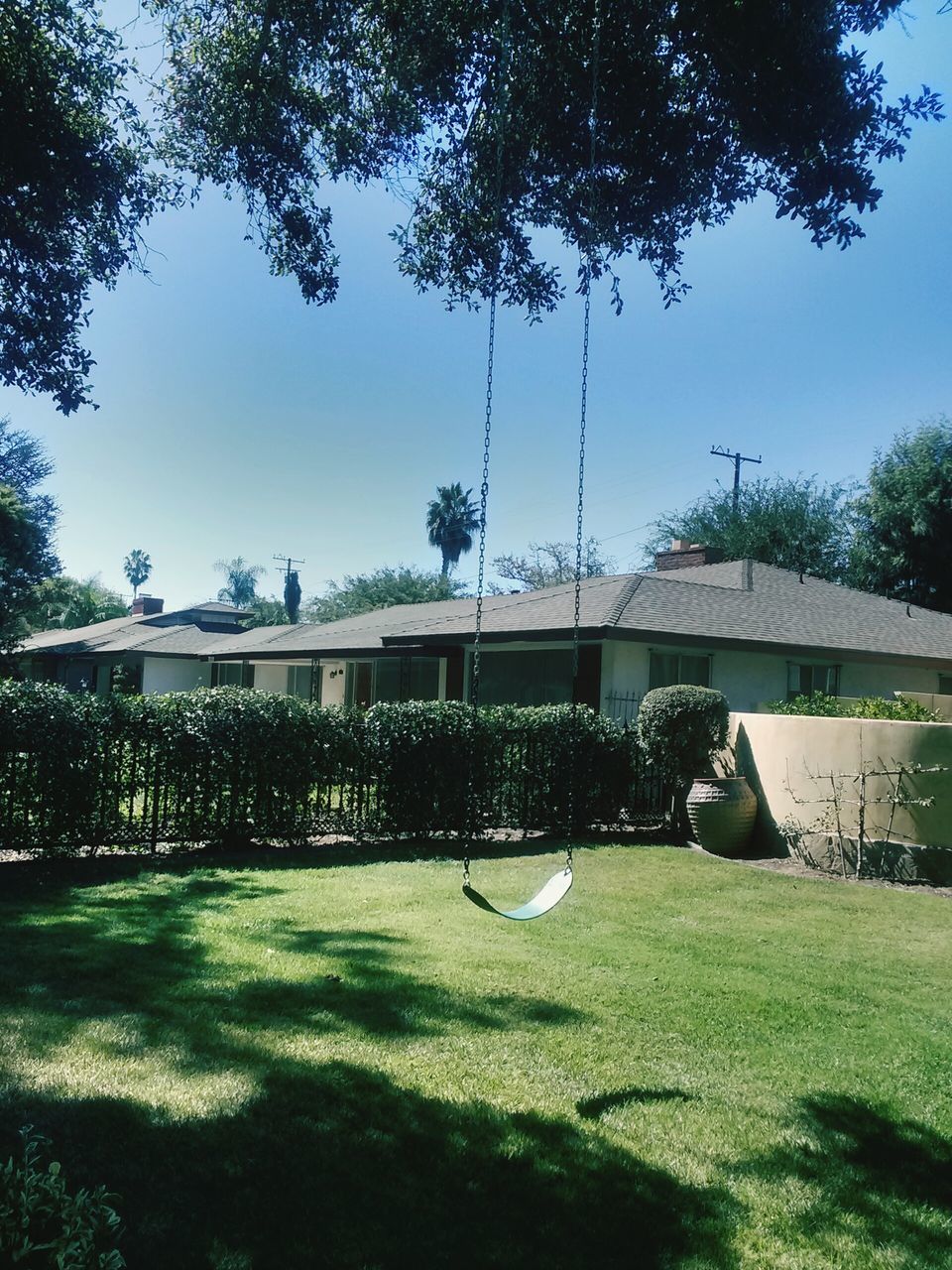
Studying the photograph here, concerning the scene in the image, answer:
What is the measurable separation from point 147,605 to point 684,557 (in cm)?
3221

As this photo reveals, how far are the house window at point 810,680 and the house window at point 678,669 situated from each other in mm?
2134

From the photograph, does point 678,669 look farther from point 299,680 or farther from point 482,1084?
point 299,680

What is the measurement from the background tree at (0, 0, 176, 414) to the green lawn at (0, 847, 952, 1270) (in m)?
4.54

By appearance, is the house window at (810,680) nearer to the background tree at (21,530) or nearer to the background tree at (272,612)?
the background tree at (21,530)

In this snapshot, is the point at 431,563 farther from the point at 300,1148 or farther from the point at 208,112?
the point at 300,1148

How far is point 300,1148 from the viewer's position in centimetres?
333

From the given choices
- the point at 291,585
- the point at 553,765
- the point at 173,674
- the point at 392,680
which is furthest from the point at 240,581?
the point at 553,765

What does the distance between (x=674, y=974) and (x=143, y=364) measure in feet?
29.6

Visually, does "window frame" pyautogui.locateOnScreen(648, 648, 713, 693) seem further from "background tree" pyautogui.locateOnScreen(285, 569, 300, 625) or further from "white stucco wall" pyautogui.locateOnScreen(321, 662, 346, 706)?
"background tree" pyautogui.locateOnScreen(285, 569, 300, 625)

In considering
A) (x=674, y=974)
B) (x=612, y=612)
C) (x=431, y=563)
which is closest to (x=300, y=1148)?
(x=674, y=974)

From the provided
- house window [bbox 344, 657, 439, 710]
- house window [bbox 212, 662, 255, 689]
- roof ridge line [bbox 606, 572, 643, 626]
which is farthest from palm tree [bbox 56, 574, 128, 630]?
roof ridge line [bbox 606, 572, 643, 626]

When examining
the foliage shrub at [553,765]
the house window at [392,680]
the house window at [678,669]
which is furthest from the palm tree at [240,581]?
the foliage shrub at [553,765]

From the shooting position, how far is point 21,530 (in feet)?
83.8

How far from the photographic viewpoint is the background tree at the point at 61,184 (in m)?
6.60
